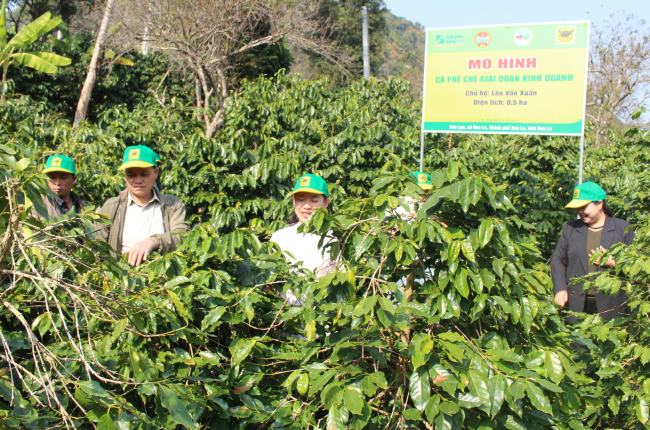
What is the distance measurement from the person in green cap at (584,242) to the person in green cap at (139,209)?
9.40 ft

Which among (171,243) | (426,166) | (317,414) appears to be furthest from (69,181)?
(426,166)

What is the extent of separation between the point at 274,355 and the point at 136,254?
1.10 meters

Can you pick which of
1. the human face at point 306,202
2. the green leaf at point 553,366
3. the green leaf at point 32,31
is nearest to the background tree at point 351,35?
the green leaf at point 32,31

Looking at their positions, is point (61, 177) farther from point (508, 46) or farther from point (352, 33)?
point (352, 33)

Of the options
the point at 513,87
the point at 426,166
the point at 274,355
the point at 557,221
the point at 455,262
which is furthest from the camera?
the point at 426,166

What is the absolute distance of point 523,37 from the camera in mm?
5398

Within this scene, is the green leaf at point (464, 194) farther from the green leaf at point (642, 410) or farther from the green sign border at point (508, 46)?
the green sign border at point (508, 46)

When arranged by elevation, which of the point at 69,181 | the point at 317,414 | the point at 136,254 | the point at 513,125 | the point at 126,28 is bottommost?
the point at 317,414

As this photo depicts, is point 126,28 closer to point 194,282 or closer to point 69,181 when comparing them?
point 69,181

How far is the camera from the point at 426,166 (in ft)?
23.4

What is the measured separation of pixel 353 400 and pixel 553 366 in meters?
0.66

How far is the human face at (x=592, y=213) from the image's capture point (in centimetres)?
403

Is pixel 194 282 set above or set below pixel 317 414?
above

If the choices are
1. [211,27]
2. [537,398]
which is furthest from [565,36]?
[211,27]
